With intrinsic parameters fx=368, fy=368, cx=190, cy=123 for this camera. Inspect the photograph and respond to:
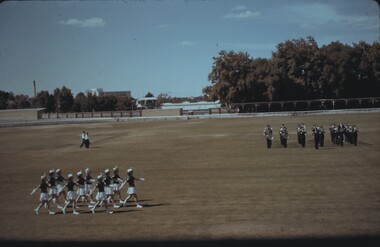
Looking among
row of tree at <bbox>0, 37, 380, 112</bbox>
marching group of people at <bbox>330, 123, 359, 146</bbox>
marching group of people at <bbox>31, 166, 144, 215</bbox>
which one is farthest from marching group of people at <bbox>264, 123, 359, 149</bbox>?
row of tree at <bbox>0, 37, 380, 112</bbox>

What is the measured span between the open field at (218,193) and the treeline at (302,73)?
4363 cm

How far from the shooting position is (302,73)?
77.1 m

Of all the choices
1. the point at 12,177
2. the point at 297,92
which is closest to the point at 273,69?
the point at 297,92

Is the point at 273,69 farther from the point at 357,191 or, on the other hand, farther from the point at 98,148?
the point at 357,191

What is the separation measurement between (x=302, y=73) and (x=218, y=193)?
214 ft

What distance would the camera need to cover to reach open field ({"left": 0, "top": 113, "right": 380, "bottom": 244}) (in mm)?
12562

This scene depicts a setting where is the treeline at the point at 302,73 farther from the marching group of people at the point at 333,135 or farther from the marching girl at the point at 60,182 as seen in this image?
the marching girl at the point at 60,182

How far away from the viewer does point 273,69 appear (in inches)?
3012

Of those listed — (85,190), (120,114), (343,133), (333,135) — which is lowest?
(85,190)

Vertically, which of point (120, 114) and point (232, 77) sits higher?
point (232, 77)

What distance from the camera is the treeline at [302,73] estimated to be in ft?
244

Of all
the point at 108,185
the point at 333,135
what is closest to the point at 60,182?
the point at 108,185

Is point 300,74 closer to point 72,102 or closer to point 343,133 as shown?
point 343,133

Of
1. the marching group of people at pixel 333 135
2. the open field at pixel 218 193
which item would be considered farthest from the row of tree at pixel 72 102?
the marching group of people at pixel 333 135
